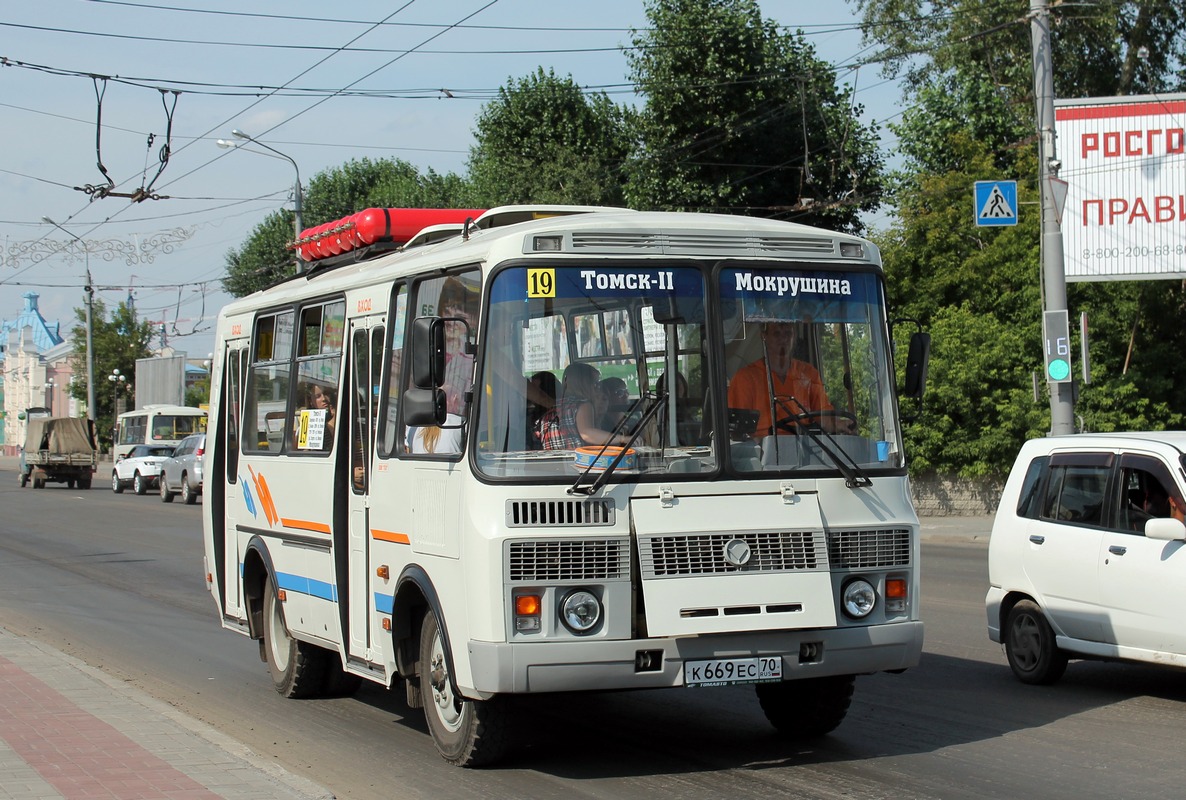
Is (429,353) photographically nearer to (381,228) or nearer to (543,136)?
(381,228)

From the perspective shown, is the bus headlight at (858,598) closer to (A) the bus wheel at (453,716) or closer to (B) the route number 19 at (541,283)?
(A) the bus wheel at (453,716)

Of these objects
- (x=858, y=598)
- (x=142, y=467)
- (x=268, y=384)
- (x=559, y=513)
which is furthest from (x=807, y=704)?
(x=142, y=467)

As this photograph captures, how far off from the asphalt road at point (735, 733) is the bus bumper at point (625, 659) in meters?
0.53

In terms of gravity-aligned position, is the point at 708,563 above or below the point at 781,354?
below

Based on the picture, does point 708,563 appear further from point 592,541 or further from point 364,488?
point 364,488

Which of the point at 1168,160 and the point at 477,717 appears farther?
the point at 1168,160

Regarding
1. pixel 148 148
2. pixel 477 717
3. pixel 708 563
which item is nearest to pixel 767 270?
pixel 708 563

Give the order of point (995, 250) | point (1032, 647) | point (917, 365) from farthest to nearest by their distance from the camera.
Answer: point (995, 250) < point (1032, 647) < point (917, 365)

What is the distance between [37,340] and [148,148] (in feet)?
377

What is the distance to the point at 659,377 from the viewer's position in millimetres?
7121

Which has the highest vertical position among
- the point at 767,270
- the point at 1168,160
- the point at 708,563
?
the point at 1168,160

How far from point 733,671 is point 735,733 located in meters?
1.49

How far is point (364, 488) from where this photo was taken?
8.41m

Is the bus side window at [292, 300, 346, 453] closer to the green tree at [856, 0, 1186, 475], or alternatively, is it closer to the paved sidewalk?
the paved sidewalk
